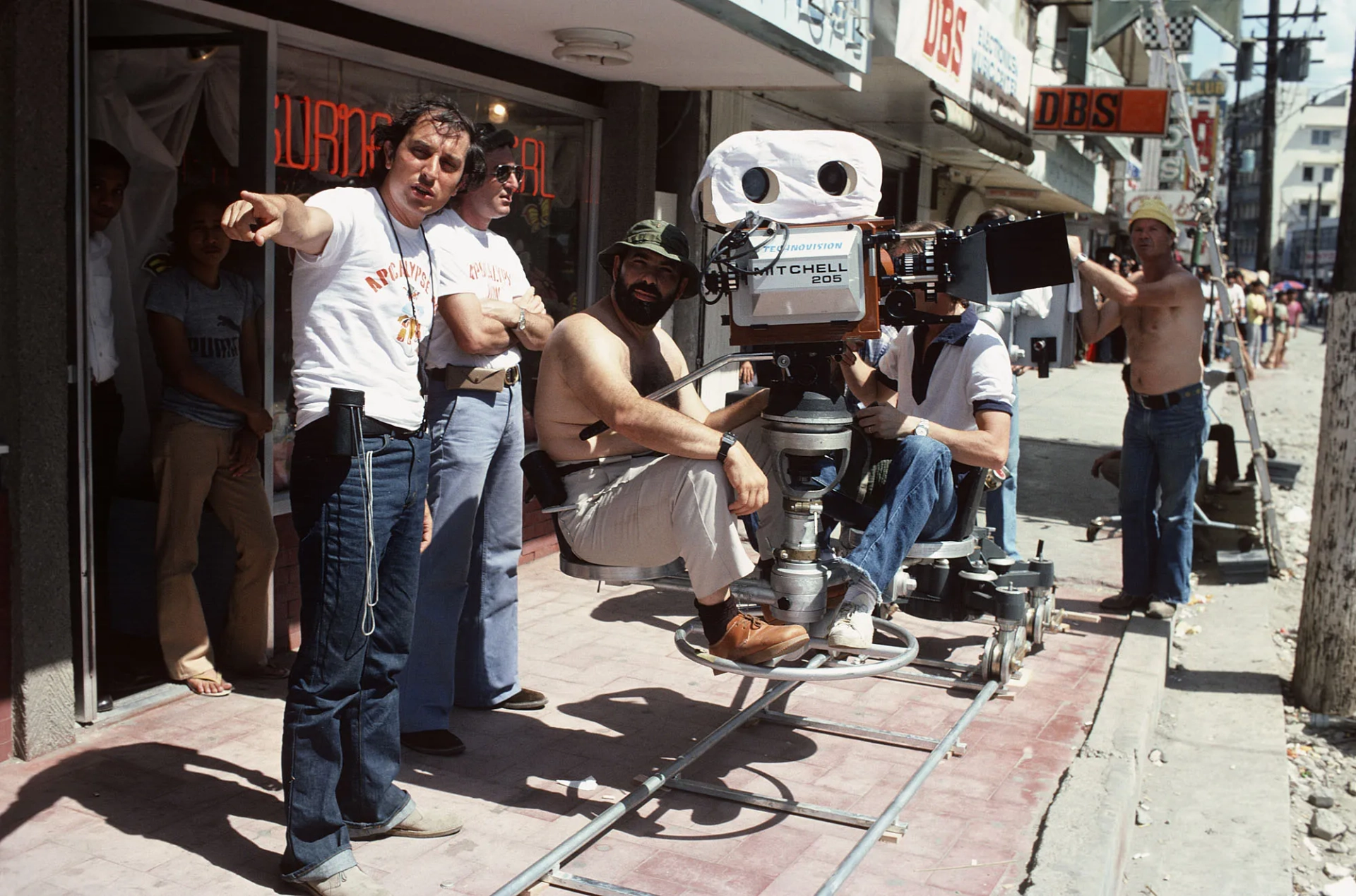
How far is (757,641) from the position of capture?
370 cm

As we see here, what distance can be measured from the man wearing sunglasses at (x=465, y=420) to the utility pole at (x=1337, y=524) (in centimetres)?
369

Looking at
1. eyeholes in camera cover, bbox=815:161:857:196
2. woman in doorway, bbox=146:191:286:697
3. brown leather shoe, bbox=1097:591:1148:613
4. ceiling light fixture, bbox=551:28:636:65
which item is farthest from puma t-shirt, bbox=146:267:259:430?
brown leather shoe, bbox=1097:591:1148:613

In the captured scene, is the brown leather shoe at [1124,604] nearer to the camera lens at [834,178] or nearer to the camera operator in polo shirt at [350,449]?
the camera lens at [834,178]

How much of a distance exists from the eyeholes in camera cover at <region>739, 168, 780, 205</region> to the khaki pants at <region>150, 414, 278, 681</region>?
2.36 m

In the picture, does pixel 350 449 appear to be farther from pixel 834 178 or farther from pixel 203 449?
pixel 203 449

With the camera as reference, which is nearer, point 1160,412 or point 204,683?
point 204,683

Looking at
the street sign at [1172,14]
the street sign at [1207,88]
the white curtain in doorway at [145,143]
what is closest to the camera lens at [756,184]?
the white curtain in doorway at [145,143]

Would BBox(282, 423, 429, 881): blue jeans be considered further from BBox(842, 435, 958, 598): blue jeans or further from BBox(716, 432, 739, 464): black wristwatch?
BBox(842, 435, 958, 598): blue jeans

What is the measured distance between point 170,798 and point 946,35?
701 centimetres

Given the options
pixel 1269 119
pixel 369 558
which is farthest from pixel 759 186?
pixel 1269 119

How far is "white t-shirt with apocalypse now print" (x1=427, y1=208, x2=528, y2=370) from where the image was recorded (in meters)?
4.31

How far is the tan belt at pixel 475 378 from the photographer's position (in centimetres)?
436

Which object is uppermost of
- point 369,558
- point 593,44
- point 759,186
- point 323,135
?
point 593,44

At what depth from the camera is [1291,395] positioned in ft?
Result: 75.4
